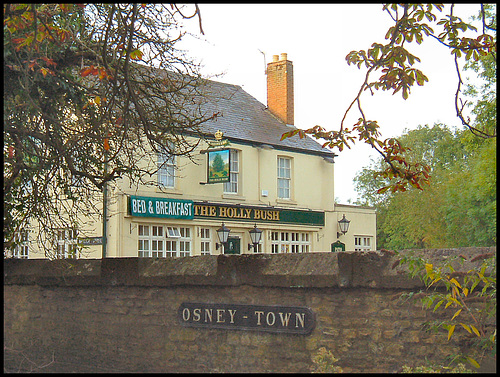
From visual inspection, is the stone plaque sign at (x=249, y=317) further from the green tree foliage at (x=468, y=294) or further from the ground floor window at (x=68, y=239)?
the ground floor window at (x=68, y=239)

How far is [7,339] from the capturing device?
1026cm

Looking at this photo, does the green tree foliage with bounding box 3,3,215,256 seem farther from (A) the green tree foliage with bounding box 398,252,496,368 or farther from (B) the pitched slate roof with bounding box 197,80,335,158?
(B) the pitched slate roof with bounding box 197,80,335,158

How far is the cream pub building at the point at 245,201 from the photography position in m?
22.3

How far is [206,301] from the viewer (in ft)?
27.6

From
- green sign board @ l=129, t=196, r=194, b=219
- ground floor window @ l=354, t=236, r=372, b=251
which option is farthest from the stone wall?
ground floor window @ l=354, t=236, r=372, b=251

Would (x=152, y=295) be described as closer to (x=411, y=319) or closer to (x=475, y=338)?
(x=411, y=319)

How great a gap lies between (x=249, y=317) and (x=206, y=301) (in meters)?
0.64

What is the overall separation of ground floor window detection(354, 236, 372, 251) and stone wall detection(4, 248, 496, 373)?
71.3 ft

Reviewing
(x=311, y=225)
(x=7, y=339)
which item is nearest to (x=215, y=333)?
(x=7, y=339)

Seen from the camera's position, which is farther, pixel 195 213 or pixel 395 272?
pixel 195 213

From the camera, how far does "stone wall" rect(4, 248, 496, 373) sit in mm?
7141

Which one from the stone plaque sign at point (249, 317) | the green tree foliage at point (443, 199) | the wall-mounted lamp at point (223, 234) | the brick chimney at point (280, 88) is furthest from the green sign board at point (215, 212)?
the stone plaque sign at point (249, 317)

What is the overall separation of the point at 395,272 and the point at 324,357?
122 centimetres

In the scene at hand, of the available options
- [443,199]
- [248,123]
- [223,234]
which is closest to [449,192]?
[443,199]
